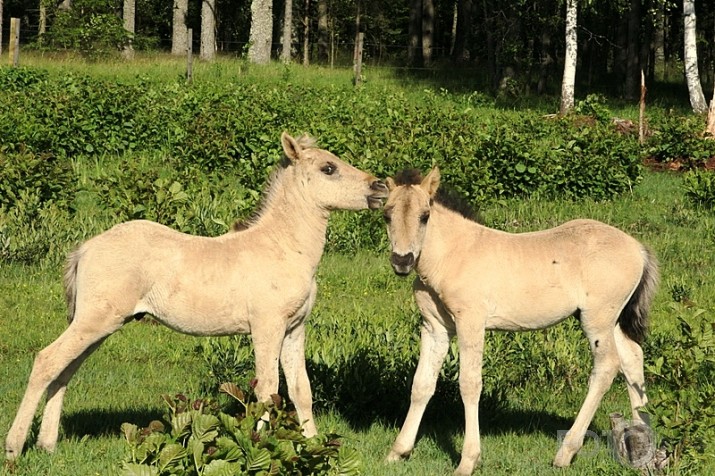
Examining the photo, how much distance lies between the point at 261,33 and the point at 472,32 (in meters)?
18.2

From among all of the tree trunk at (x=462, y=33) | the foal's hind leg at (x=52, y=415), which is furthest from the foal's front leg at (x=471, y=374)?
the tree trunk at (x=462, y=33)

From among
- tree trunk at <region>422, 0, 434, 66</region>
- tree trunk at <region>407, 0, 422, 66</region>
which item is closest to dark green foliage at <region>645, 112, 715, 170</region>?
tree trunk at <region>422, 0, 434, 66</region>

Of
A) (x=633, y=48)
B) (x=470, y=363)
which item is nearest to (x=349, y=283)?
(x=470, y=363)

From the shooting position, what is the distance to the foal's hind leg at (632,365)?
830 cm

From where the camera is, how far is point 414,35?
4488cm

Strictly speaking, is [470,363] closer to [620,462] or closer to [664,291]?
[620,462]

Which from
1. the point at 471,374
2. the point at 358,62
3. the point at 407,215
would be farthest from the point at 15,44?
the point at 471,374

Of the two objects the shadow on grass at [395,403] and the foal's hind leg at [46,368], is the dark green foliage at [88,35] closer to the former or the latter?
the shadow on grass at [395,403]

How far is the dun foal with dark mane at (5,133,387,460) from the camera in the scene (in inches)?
292

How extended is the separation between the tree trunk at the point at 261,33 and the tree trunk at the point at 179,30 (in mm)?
4186

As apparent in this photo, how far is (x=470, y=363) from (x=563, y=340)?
2857 mm

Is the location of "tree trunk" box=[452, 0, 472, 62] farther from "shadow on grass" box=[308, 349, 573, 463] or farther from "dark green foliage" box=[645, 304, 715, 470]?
"dark green foliage" box=[645, 304, 715, 470]

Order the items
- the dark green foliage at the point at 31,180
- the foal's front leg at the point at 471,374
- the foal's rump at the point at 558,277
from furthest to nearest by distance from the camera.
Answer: the dark green foliage at the point at 31,180, the foal's rump at the point at 558,277, the foal's front leg at the point at 471,374

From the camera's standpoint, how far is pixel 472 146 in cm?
1850
